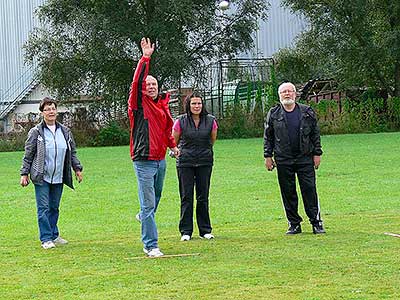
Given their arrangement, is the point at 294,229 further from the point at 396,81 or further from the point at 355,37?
the point at 396,81

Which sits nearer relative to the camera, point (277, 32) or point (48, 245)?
point (48, 245)

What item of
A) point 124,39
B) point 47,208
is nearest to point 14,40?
point 124,39

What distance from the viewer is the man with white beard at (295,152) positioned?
35.2 ft

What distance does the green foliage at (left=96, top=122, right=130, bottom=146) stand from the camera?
134 feet

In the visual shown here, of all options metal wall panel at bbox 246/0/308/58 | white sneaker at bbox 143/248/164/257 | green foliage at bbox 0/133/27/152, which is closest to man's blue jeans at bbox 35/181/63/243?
white sneaker at bbox 143/248/164/257

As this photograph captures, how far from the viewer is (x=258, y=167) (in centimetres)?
2177

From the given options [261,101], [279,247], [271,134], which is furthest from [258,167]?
[261,101]

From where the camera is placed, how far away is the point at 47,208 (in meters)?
10.2

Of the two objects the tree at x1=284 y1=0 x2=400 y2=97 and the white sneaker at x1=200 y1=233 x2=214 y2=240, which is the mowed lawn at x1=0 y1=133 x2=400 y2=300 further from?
the tree at x1=284 y1=0 x2=400 y2=97

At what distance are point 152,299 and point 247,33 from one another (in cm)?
3803

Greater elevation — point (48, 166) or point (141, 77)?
point (141, 77)

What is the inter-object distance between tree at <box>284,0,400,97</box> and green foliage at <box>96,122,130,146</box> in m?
10.2

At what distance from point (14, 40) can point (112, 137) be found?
14.4m

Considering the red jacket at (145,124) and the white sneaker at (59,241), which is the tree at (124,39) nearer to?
the white sneaker at (59,241)
